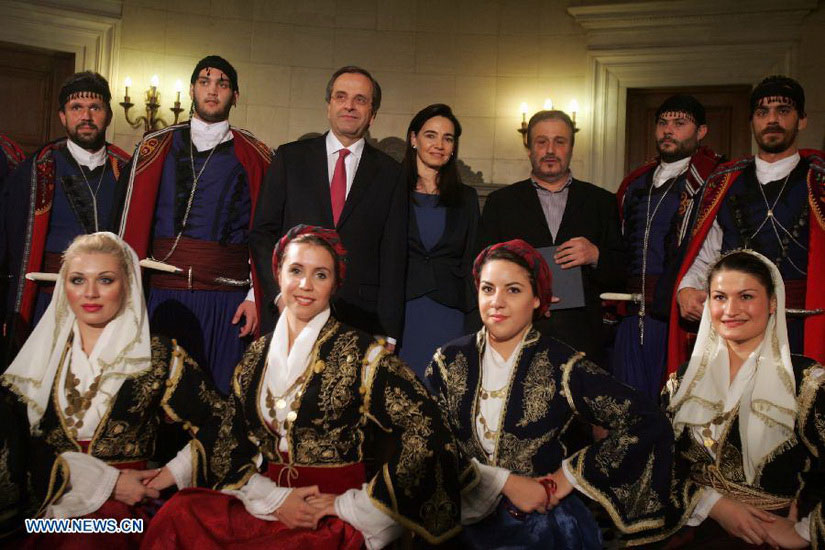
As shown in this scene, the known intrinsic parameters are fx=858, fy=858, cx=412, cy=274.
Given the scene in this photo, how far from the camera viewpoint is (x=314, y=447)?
2770 mm

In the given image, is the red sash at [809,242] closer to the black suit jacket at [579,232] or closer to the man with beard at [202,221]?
the black suit jacket at [579,232]

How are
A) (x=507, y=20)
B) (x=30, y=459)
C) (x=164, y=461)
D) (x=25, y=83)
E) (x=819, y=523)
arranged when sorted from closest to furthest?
(x=819, y=523) < (x=30, y=459) < (x=164, y=461) < (x=25, y=83) < (x=507, y=20)

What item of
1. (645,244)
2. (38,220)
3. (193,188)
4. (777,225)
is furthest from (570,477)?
(38,220)

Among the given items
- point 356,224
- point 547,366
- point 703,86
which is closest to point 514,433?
point 547,366

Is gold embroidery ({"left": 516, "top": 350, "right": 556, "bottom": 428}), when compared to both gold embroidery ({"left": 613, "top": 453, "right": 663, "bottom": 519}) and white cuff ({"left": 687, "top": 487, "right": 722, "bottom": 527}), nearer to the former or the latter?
gold embroidery ({"left": 613, "top": 453, "right": 663, "bottom": 519})

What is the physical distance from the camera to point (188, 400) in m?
2.96

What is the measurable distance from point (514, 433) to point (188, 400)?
1123 mm

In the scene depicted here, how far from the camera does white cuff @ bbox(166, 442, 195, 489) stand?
2.86 meters

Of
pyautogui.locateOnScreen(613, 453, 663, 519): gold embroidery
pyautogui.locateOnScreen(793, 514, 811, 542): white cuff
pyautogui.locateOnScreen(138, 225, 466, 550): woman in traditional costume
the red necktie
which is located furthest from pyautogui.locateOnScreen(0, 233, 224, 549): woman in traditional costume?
pyautogui.locateOnScreen(793, 514, 811, 542): white cuff

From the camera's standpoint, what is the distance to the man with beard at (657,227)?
407 centimetres

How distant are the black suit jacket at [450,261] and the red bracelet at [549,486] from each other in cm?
109

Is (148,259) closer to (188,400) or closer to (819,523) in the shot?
(188,400)

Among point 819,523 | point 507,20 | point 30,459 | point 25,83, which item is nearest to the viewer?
point 819,523

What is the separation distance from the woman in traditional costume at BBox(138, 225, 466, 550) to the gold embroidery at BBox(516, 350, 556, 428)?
28 centimetres
